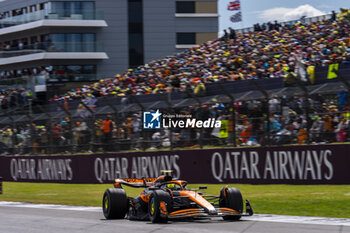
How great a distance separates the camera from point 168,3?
5341 cm

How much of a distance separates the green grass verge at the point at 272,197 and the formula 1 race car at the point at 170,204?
5.15 ft

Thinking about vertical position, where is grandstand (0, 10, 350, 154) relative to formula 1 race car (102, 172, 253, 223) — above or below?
above

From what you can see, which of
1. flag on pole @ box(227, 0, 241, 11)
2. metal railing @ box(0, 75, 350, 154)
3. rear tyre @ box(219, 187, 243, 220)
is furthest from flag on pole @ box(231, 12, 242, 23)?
rear tyre @ box(219, 187, 243, 220)

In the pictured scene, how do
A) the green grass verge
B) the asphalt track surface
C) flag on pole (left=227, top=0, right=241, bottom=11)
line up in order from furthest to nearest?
1. flag on pole (left=227, top=0, right=241, bottom=11)
2. the green grass verge
3. the asphalt track surface

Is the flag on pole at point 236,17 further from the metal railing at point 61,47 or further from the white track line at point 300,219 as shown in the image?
the white track line at point 300,219

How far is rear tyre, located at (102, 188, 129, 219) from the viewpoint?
37.6ft

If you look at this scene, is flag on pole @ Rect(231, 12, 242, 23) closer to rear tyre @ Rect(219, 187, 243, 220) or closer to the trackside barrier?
the trackside barrier

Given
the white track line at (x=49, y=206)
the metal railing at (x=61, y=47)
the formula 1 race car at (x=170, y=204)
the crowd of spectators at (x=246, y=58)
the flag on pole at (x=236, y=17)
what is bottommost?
the white track line at (x=49, y=206)

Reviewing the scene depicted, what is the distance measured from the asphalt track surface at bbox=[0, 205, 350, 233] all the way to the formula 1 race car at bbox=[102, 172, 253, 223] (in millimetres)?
175

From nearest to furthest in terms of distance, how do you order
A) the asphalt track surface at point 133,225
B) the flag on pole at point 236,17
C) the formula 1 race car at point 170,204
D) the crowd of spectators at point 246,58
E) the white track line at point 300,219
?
the asphalt track surface at point 133,225, the white track line at point 300,219, the formula 1 race car at point 170,204, the crowd of spectators at point 246,58, the flag on pole at point 236,17

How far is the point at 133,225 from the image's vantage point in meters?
10.6

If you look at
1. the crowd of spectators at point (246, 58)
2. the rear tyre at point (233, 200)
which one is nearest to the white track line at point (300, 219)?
the rear tyre at point (233, 200)

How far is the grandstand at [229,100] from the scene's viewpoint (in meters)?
15.8

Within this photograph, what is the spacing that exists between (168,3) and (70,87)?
12787 mm
